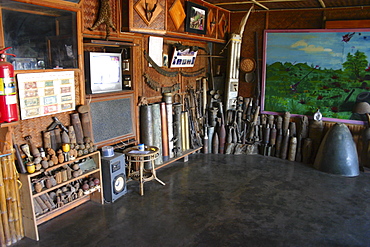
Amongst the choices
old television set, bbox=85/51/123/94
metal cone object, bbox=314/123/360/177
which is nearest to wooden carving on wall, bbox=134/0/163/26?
old television set, bbox=85/51/123/94

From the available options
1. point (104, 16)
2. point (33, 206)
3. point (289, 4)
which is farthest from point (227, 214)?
point (289, 4)

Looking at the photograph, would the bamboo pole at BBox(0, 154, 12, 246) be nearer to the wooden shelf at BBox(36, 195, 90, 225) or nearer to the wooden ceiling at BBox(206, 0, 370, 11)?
the wooden shelf at BBox(36, 195, 90, 225)

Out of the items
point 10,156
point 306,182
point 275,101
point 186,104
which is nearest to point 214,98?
point 186,104

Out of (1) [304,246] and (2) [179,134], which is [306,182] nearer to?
(1) [304,246]

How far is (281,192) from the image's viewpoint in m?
4.89

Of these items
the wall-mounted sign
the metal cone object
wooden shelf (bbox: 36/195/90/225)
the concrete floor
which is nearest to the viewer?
the concrete floor

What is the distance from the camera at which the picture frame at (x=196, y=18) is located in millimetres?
5630

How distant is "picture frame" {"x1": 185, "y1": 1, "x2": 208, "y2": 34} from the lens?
5.63 meters

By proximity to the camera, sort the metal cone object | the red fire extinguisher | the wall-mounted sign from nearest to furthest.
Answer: the red fire extinguisher
the metal cone object
the wall-mounted sign

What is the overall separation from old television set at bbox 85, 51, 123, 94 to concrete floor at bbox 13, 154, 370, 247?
1.61 metres

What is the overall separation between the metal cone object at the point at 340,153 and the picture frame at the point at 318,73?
575 millimetres

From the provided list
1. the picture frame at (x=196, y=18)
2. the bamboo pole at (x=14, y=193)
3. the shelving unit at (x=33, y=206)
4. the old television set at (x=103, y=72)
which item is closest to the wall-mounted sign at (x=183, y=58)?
the picture frame at (x=196, y=18)

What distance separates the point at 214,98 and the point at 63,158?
4008 mm

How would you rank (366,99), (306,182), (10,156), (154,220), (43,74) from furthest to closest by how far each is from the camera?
(366,99) < (306,182) < (154,220) < (43,74) < (10,156)
